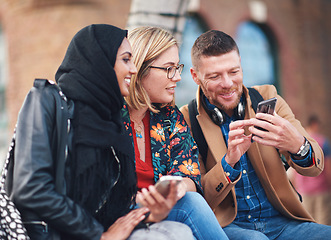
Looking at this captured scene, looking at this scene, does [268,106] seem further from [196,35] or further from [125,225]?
[196,35]

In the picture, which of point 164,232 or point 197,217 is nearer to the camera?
point 164,232

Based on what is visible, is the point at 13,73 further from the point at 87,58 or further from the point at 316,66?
the point at 316,66

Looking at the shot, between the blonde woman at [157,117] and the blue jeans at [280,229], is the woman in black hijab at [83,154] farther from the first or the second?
the blue jeans at [280,229]

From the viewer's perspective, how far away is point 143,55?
2.79m

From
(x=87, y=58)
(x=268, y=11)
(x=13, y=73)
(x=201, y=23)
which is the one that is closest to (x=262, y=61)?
(x=268, y=11)

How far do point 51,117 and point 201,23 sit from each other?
8.66m

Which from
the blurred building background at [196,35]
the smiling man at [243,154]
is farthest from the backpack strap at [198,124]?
the blurred building background at [196,35]

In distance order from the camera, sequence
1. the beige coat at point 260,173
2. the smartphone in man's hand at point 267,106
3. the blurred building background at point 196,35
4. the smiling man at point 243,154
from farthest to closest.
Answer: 1. the blurred building background at point 196,35
2. the beige coat at point 260,173
3. the smiling man at point 243,154
4. the smartphone in man's hand at point 267,106

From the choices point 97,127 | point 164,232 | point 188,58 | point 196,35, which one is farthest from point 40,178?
point 196,35

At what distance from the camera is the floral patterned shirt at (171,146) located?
8.84ft

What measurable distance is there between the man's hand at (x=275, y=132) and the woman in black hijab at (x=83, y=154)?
85 cm

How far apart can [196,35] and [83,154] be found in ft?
28.5

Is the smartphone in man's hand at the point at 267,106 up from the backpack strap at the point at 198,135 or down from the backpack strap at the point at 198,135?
up

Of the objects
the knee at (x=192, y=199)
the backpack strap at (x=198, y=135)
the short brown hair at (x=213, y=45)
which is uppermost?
the short brown hair at (x=213, y=45)
